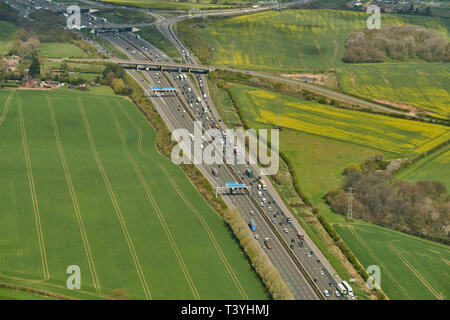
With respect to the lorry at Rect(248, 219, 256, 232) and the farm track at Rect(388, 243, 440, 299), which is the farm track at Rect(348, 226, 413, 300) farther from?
the lorry at Rect(248, 219, 256, 232)

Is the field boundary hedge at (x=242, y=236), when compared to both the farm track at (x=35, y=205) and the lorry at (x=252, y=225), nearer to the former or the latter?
the lorry at (x=252, y=225)

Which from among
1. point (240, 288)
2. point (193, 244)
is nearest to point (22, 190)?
point (193, 244)

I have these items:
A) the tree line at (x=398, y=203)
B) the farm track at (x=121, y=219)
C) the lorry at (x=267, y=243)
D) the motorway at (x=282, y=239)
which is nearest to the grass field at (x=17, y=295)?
the farm track at (x=121, y=219)

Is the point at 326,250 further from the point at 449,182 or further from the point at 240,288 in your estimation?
the point at 449,182

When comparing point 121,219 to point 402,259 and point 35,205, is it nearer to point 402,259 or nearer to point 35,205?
point 35,205

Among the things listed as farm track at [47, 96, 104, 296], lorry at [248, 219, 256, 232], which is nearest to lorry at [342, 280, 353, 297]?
lorry at [248, 219, 256, 232]

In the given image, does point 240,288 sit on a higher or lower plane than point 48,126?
lower

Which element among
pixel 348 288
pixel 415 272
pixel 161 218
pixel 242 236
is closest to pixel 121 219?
pixel 161 218

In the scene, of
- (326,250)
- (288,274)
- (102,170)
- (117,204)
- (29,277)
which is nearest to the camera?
(29,277)
